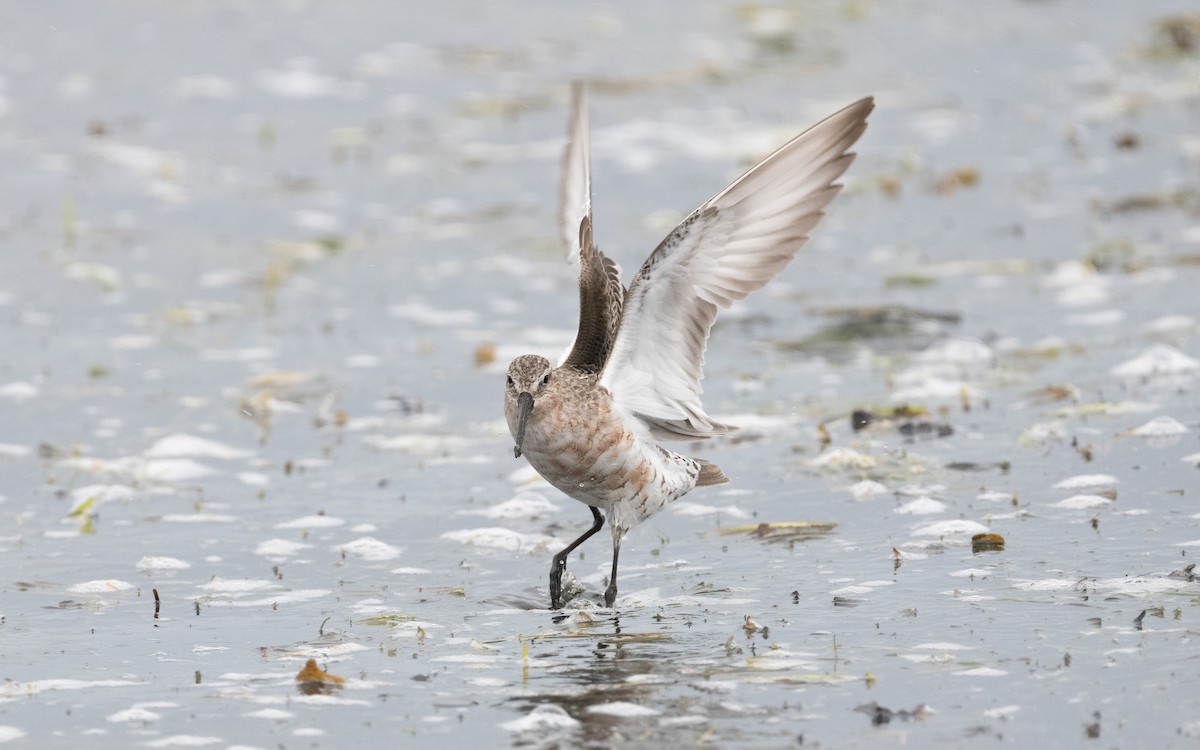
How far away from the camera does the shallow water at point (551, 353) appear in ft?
17.6

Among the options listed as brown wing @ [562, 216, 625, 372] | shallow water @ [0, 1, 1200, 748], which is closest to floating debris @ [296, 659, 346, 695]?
shallow water @ [0, 1, 1200, 748]

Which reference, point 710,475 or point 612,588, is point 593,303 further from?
point 612,588

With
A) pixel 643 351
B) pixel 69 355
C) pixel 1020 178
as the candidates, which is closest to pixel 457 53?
pixel 1020 178

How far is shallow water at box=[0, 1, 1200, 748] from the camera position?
536 centimetres

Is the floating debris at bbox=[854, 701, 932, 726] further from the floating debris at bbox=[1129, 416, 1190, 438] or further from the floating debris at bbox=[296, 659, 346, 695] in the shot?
the floating debris at bbox=[1129, 416, 1190, 438]

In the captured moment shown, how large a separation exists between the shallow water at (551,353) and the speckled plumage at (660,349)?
16.9 inches

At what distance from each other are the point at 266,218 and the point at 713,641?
8615 mm

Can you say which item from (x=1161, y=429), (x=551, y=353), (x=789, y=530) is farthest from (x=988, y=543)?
(x=551, y=353)

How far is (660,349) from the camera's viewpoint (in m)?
6.85

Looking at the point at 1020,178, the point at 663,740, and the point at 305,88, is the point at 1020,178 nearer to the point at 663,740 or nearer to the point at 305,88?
the point at 305,88

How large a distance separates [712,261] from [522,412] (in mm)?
984

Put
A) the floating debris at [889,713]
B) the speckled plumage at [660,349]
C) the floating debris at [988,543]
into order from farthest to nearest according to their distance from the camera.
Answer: the floating debris at [988,543] → the speckled plumage at [660,349] → the floating debris at [889,713]

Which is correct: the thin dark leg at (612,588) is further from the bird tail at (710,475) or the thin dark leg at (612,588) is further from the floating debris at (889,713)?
the floating debris at (889,713)

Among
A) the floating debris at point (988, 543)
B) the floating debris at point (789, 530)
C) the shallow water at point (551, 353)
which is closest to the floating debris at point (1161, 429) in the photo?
the shallow water at point (551, 353)
